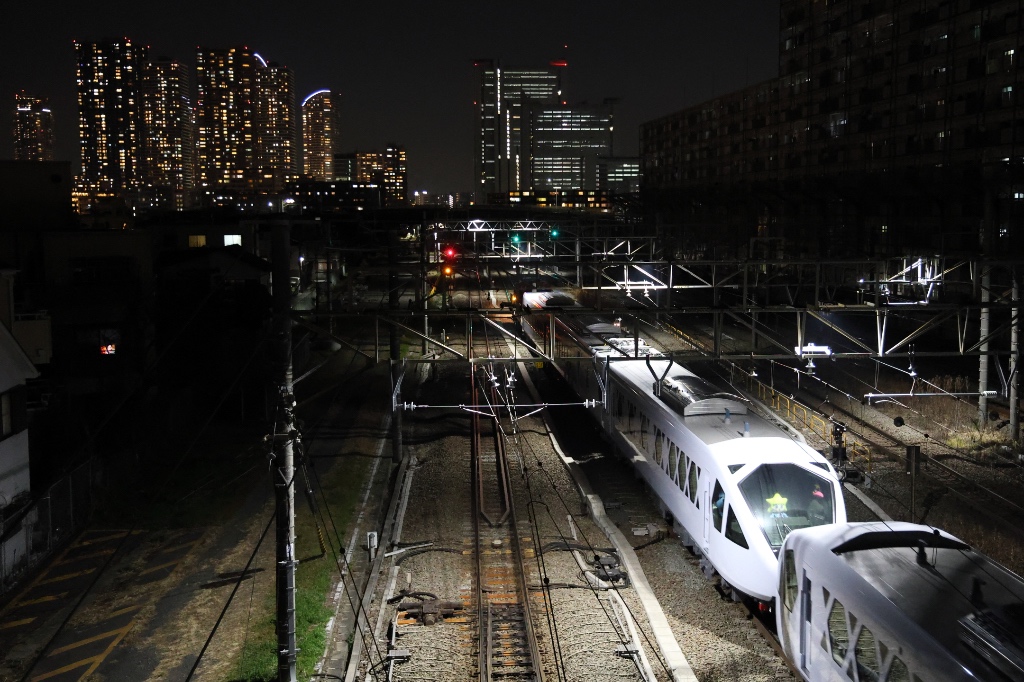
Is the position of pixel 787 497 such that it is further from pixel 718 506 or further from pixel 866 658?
pixel 866 658

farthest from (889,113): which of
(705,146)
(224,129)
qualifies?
(224,129)

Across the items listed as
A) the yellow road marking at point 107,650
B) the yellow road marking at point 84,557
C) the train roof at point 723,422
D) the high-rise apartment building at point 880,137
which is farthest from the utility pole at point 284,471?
the high-rise apartment building at point 880,137

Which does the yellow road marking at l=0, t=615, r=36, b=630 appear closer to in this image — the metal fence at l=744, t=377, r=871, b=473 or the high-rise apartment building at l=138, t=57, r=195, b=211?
the metal fence at l=744, t=377, r=871, b=473

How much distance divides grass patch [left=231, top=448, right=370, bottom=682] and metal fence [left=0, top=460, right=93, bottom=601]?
2.76 meters

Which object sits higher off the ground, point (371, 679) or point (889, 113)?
point (889, 113)

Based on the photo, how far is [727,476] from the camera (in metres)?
8.93

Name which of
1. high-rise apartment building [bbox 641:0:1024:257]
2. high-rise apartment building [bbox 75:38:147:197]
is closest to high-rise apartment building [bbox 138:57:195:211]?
high-rise apartment building [bbox 75:38:147:197]

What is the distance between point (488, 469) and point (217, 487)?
14.5 feet

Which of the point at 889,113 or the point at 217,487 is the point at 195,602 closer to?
the point at 217,487

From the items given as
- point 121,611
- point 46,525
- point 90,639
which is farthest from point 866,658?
point 46,525

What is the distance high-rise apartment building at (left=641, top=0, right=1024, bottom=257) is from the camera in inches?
1041

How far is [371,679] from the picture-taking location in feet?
25.3

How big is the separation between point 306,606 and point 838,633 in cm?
558

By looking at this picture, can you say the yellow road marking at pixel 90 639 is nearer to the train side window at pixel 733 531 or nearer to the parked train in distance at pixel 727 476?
the parked train in distance at pixel 727 476
